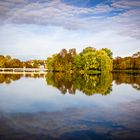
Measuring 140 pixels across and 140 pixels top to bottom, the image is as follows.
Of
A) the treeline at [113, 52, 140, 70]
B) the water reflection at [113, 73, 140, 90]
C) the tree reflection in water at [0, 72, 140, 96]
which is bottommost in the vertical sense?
the water reflection at [113, 73, 140, 90]

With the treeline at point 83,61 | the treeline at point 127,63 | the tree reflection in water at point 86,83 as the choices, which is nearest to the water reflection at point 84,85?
the tree reflection in water at point 86,83

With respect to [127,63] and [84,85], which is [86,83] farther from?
[127,63]

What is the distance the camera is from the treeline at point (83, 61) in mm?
71062

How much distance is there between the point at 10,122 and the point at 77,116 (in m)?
2.89

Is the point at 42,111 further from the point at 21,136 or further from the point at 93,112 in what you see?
the point at 21,136

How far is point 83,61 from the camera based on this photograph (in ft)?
243

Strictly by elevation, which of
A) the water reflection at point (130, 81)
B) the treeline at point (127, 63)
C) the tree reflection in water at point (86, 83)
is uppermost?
the treeline at point (127, 63)

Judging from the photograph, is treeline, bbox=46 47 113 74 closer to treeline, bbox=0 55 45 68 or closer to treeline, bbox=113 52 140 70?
treeline, bbox=113 52 140 70

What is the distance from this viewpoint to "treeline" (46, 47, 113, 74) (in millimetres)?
71062

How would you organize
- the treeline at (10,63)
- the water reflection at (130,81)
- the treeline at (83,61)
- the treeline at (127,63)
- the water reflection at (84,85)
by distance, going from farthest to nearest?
the treeline at (10,63) → the treeline at (127,63) → the treeline at (83,61) → the water reflection at (130,81) → the water reflection at (84,85)

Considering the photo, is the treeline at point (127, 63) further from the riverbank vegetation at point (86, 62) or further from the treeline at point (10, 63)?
the treeline at point (10, 63)

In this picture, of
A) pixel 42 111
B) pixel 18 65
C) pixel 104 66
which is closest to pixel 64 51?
pixel 104 66

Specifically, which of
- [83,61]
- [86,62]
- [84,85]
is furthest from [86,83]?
[83,61]

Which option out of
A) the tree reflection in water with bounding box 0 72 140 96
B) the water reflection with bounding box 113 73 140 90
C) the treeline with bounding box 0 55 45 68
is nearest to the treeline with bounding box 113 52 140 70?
the treeline with bounding box 0 55 45 68
